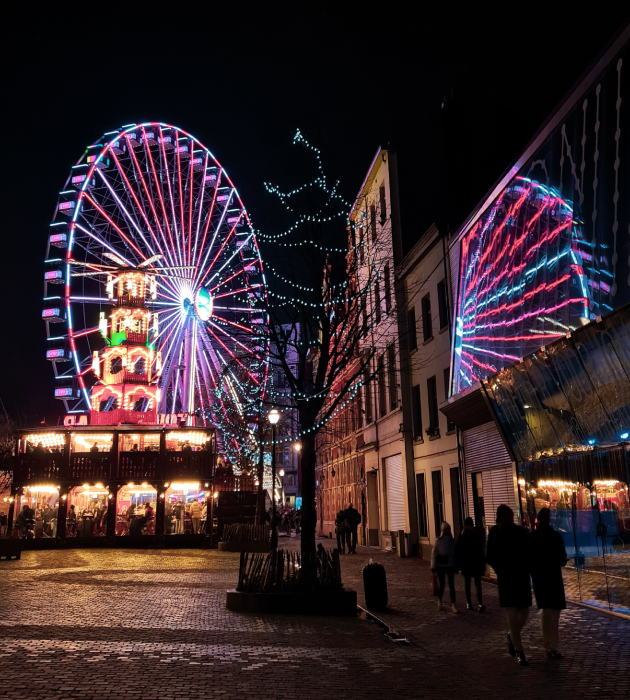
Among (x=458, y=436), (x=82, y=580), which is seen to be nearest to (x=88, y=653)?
(x=82, y=580)

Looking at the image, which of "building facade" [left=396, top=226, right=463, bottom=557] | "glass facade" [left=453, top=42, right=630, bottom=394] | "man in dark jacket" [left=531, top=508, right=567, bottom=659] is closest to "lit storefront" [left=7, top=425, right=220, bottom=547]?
"building facade" [left=396, top=226, right=463, bottom=557]

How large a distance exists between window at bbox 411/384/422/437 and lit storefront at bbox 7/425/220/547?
12.6 meters

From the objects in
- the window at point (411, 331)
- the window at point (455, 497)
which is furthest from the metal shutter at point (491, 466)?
the window at point (411, 331)

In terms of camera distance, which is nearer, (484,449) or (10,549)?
(484,449)

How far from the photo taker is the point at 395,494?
28.6 metres

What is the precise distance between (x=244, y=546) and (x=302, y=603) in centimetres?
1667

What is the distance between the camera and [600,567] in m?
12.1

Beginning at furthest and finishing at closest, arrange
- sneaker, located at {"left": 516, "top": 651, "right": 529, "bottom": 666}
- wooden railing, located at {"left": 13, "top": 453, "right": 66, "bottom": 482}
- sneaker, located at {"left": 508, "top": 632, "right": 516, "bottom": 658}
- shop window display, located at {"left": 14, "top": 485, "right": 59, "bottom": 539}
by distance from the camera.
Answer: wooden railing, located at {"left": 13, "top": 453, "right": 66, "bottom": 482}, shop window display, located at {"left": 14, "top": 485, "right": 59, "bottom": 539}, sneaker, located at {"left": 508, "top": 632, "right": 516, "bottom": 658}, sneaker, located at {"left": 516, "top": 651, "right": 529, "bottom": 666}

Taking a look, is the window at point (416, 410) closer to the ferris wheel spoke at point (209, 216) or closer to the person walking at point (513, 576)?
the ferris wheel spoke at point (209, 216)

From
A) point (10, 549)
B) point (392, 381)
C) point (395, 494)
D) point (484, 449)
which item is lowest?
point (10, 549)

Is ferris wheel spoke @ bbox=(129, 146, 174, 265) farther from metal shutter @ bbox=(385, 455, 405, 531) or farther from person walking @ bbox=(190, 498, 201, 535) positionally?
metal shutter @ bbox=(385, 455, 405, 531)

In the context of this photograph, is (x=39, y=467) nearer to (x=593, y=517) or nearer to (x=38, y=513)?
(x=38, y=513)

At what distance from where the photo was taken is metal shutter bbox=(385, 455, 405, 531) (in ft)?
90.5

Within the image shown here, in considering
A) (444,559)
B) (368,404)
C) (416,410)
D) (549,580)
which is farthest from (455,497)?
(549,580)
